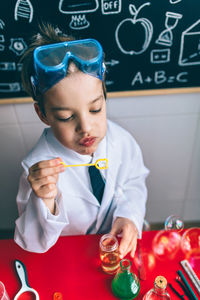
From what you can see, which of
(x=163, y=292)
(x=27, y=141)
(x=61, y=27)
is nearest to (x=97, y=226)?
(x=163, y=292)

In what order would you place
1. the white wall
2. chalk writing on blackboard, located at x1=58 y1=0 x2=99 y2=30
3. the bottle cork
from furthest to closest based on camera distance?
the white wall → chalk writing on blackboard, located at x1=58 y1=0 x2=99 y2=30 → the bottle cork

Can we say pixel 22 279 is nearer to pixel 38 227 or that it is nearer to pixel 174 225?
pixel 38 227

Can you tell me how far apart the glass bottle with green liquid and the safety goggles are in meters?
0.60

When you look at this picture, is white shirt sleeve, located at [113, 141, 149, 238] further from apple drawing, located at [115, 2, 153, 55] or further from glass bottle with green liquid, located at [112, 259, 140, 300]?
apple drawing, located at [115, 2, 153, 55]

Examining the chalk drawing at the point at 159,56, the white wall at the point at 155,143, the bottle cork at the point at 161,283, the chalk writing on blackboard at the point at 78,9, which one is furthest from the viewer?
the white wall at the point at 155,143

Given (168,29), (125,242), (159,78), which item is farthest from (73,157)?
(168,29)

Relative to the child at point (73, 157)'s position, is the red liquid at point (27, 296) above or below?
below

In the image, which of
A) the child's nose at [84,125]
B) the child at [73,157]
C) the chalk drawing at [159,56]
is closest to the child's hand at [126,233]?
the child at [73,157]

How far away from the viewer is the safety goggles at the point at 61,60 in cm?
75

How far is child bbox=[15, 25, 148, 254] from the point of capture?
30.3 inches

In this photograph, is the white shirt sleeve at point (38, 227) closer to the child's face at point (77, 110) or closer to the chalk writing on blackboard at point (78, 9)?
the child's face at point (77, 110)

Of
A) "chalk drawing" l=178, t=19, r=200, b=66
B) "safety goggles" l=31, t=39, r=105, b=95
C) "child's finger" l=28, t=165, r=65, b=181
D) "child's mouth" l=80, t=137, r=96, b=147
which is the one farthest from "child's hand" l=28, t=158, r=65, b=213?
"chalk drawing" l=178, t=19, r=200, b=66

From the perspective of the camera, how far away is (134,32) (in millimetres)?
1131

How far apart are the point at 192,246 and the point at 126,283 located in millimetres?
355
